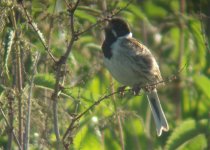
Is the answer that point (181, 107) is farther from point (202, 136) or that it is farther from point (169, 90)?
point (202, 136)

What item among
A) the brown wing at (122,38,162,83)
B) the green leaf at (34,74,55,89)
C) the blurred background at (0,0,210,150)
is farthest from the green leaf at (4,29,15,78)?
the brown wing at (122,38,162,83)

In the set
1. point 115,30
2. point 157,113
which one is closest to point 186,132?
point 157,113

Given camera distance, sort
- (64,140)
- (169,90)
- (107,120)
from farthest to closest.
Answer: (169,90), (107,120), (64,140)

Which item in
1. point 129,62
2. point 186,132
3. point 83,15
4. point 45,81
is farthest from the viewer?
point 129,62

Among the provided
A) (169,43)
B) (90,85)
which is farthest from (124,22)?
(169,43)

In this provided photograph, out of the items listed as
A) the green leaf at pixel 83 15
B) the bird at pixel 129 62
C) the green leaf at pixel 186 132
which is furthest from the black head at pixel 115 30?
the green leaf at pixel 186 132

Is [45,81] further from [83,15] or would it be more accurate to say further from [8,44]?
[83,15]

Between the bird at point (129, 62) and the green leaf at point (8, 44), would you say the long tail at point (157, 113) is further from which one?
the green leaf at point (8, 44)
